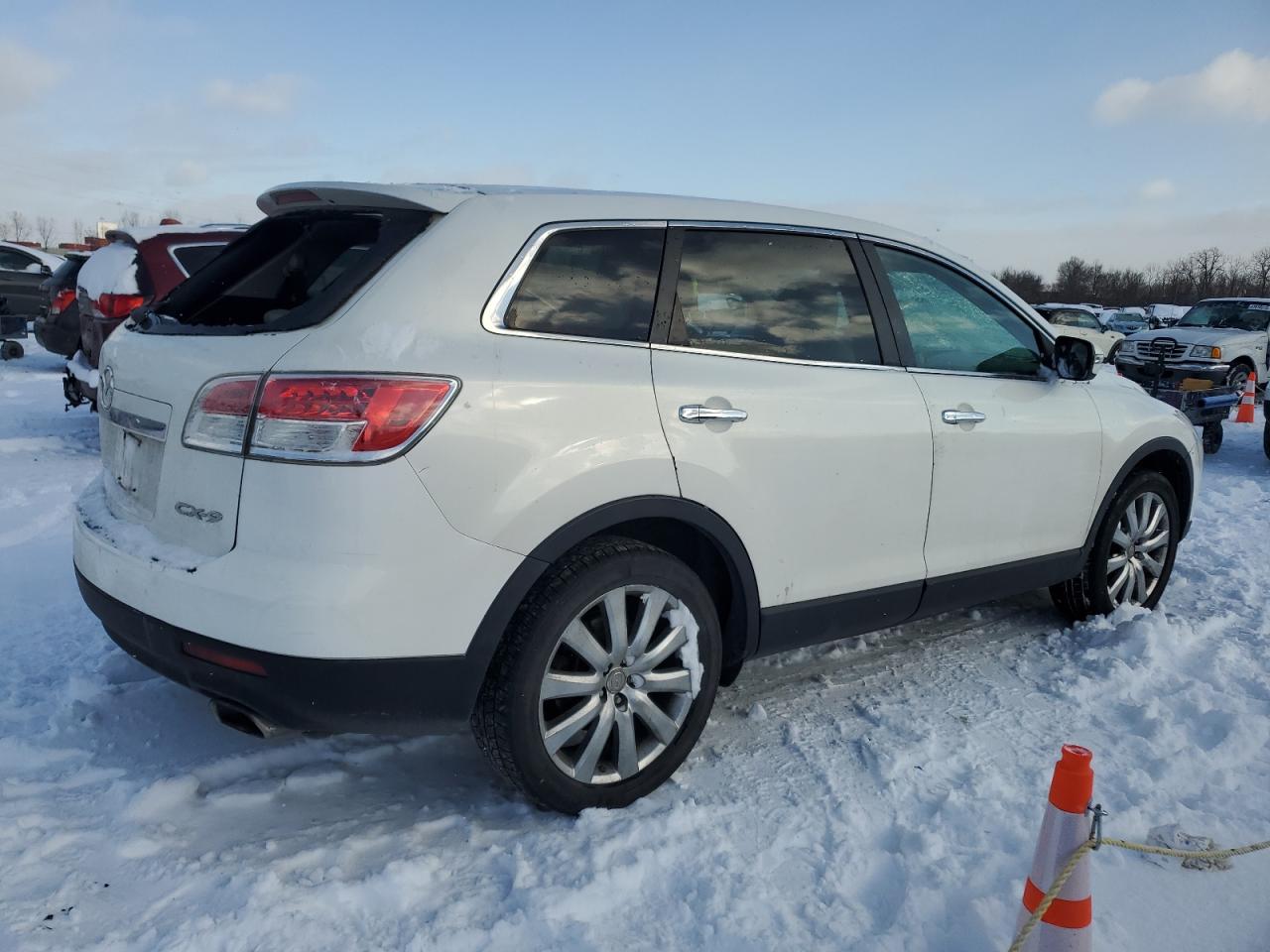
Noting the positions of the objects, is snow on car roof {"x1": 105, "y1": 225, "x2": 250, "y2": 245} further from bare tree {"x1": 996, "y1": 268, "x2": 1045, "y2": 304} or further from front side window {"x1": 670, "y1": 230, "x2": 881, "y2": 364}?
bare tree {"x1": 996, "y1": 268, "x2": 1045, "y2": 304}

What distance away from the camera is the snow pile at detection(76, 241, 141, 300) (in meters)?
7.29

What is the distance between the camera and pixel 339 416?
7.97 ft

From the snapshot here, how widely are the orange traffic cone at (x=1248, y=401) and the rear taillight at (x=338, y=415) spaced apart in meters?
14.1

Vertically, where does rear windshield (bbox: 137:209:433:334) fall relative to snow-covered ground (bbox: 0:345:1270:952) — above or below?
above

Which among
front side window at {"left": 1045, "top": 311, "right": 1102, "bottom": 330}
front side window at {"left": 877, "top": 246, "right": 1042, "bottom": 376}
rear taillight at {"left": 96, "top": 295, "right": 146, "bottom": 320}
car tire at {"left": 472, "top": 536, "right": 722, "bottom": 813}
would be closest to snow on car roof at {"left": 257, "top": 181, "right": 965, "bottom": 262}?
front side window at {"left": 877, "top": 246, "right": 1042, "bottom": 376}

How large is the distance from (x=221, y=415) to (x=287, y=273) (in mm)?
654

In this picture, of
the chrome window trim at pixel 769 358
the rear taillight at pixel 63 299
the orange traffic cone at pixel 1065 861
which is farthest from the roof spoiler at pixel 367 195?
the rear taillight at pixel 63 299

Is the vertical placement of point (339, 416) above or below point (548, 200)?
below

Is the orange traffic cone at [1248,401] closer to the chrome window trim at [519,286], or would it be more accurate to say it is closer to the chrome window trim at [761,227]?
the chrome window trim at [761,227]

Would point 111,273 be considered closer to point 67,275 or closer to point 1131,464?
point 67,275

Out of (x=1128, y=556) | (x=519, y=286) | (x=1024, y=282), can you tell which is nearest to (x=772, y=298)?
(x=519, y=286)

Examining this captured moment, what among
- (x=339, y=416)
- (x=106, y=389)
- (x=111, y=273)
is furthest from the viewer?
(x=111, y=273)

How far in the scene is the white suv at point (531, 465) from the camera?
8.09 ft

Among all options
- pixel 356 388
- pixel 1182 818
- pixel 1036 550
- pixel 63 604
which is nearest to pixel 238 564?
pixel 356 388
